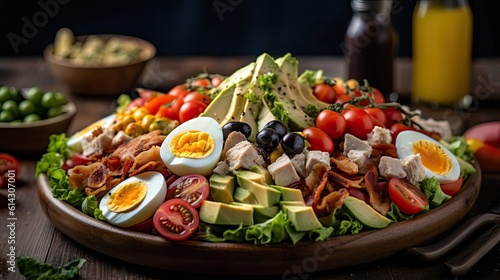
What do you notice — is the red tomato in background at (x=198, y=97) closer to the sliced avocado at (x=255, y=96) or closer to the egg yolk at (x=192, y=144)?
the sliced avocado at (x=255, y=96)

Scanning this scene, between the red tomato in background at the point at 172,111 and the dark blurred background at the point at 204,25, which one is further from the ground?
the red tomato in background at the point at 172,111

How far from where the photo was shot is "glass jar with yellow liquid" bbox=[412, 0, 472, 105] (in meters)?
5.50

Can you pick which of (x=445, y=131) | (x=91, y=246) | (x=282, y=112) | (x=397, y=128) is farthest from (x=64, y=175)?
(x=445, y=131)

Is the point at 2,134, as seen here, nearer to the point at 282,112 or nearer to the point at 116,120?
the point at 116,120

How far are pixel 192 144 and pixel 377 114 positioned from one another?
1.00m

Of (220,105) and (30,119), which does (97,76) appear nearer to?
(30,119)

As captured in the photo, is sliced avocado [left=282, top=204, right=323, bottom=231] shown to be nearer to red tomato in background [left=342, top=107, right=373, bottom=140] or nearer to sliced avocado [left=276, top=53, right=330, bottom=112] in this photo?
red tomato in background [left=342, top=107, right=373, bottom=140]

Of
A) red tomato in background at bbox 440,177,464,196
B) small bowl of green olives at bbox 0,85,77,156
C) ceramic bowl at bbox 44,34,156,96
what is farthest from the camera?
ceramic bowl at bbox 44,34,156,96

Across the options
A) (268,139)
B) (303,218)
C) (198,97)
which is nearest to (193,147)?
(268,139)

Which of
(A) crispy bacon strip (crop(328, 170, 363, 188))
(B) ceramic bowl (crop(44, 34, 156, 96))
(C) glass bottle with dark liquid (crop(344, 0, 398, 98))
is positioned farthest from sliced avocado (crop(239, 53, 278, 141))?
(B) ceramic bowl (crop(44, 34, 156, 96))

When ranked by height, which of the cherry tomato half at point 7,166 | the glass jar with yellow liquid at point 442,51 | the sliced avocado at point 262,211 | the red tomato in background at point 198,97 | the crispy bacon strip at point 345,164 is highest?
the red tomato in background at point 198,97

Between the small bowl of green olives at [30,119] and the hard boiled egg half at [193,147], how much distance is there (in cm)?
146

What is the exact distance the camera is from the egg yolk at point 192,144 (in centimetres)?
353

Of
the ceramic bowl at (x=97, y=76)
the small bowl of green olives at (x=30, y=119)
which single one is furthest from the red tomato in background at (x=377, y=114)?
the ceramic bowl at (x=97, y=76)
